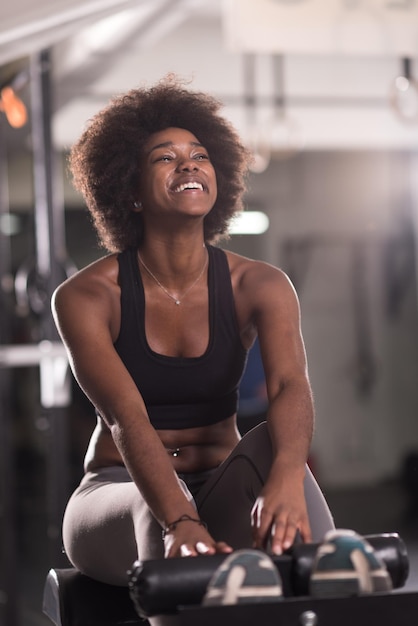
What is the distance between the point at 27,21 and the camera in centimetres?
244

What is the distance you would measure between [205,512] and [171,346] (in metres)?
0.29

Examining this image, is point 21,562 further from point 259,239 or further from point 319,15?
point 319,15

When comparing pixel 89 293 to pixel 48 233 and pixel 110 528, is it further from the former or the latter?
pixel 48 233

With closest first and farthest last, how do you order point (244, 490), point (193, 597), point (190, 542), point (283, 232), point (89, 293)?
point (193, 597) < point (190, 542) < point (244, 490) < point (89, 293) < point (283, 232)

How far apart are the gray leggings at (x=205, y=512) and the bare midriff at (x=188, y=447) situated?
75mm

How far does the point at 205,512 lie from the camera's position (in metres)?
→ 1.62

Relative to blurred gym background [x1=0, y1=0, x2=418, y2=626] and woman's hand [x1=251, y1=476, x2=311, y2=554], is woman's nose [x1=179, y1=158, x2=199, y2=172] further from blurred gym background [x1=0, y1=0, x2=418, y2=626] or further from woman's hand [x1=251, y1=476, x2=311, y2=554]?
blurred gym background [x1=0, y1=0, x2=418, y2=626]

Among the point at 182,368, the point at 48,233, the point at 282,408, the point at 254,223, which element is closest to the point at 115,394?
the point at 182,368

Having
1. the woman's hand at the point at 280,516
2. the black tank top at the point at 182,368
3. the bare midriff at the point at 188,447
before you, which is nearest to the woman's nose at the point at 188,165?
the black tank top at the point at 182,368

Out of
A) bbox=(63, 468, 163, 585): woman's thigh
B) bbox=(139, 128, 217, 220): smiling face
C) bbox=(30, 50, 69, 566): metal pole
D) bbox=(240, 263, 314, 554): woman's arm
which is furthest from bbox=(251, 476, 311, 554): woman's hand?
bbox=(30, 50, 69, 566): metal pole

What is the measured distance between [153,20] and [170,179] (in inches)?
89.7

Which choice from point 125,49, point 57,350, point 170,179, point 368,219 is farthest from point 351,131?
point 170,179

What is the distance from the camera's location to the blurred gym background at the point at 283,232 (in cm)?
367

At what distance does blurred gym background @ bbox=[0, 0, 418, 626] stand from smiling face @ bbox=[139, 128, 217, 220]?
1898mm
